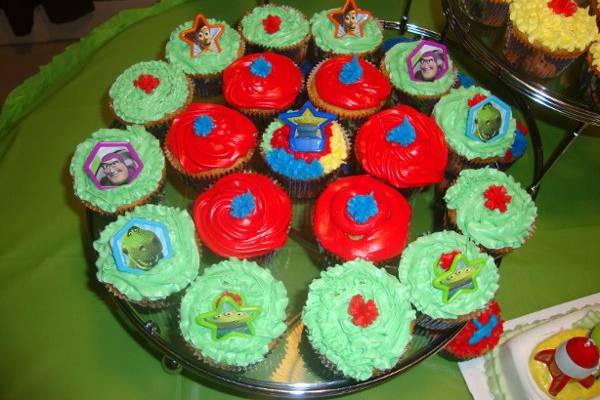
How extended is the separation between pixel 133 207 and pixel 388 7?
8.81ft

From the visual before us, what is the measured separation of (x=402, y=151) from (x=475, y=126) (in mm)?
466

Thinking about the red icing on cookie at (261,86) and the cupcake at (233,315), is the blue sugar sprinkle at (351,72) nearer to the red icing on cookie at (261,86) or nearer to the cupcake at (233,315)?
the red icing on cookie at (261,86)

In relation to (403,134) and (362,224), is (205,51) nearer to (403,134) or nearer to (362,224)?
(403,134)

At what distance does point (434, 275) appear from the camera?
2436mm

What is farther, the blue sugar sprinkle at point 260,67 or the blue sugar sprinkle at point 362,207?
the blue sugar sprinkle at point 260,67

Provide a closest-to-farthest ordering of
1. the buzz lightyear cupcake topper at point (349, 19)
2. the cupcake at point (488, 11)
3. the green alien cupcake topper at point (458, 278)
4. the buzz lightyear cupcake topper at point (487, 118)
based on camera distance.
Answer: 1. the green alien cupcake topper at point (458, 278)
2. the buzz lightyear cupcake topper at point (487, 118)
3. the buzz lightyear cupcake topper at point (349, 19)
4. the cupcake at point (488, 11)

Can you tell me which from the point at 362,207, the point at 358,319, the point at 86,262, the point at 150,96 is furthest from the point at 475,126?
the point at 86,262

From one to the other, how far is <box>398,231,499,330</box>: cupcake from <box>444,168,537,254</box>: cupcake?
5.4 inches

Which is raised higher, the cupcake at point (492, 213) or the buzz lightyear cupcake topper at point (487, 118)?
the buzz lightyear cupcake topper at point (487, 118)

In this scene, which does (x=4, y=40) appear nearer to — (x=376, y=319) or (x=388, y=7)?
(x=388, y=7)

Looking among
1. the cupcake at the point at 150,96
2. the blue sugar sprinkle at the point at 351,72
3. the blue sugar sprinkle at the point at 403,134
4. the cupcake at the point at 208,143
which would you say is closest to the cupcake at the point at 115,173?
the cupcake at the point at 208,143

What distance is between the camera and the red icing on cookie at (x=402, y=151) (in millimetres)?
2898

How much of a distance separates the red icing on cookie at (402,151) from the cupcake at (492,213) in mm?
208

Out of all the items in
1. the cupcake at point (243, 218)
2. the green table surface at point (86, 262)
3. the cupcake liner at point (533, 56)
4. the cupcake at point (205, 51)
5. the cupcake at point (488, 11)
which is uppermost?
the cupcake at point (488, 11)
